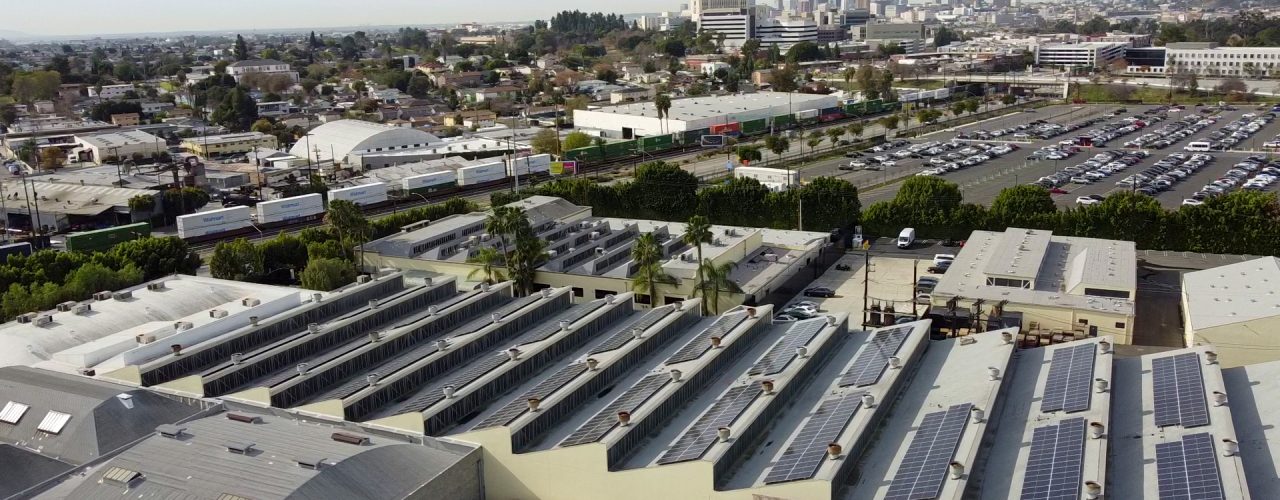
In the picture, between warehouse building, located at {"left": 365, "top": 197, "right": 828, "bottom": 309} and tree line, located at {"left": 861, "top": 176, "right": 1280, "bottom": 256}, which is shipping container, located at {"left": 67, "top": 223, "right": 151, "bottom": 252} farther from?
tree line, located at {"left": 861, "top": 176, "right": 1280, "bottom": 256}

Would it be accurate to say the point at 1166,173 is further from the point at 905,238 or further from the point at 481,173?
the point at 481,173

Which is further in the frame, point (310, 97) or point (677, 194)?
point (310, 97)

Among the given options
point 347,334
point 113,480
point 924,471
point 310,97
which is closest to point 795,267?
point 347,334

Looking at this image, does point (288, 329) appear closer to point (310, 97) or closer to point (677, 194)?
point (677, 194)

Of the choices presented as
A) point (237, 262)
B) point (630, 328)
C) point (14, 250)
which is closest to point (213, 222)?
point (14, 250)

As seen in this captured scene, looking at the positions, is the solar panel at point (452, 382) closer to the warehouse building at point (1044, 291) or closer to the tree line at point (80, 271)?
the warehouse building at point (1044, 291)

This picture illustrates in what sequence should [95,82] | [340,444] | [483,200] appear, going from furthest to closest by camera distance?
1. [95,82]
2. [483,200]
3. [340,444]
